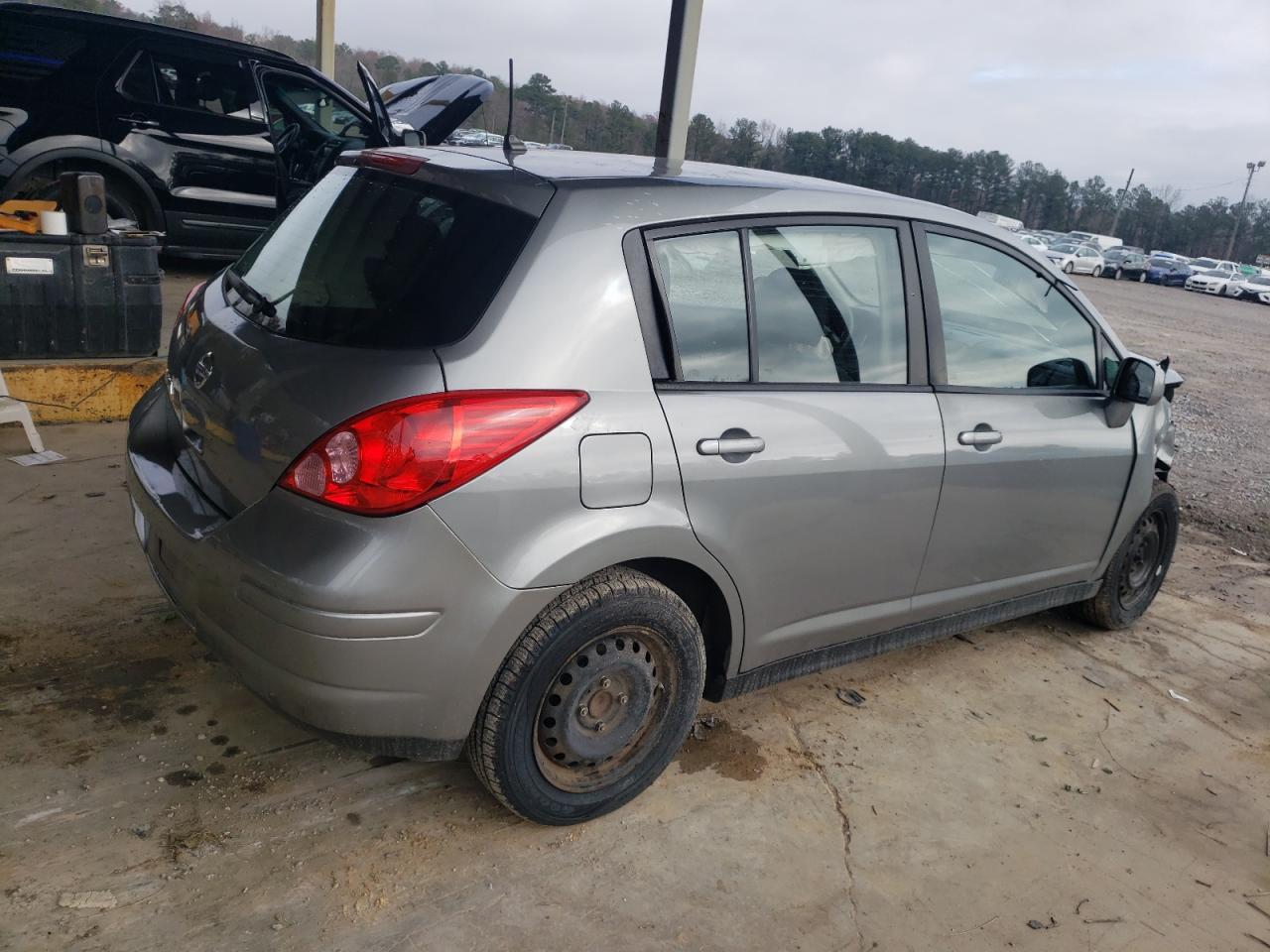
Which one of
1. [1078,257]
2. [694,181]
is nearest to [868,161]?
[1078,257]

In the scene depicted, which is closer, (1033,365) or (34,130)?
(1033,365)

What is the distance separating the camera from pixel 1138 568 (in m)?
4.20

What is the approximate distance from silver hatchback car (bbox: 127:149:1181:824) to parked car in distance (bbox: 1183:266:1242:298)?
1685 inches

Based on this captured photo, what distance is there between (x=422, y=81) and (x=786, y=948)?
9230 mm

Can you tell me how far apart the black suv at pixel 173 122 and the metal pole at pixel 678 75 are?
2224mm

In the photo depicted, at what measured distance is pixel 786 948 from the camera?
7.42ft

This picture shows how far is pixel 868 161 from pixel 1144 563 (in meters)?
42.4

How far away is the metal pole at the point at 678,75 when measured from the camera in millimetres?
6730

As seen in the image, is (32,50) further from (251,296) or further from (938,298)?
(938,298)

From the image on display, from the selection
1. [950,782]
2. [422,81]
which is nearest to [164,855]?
[950,782]

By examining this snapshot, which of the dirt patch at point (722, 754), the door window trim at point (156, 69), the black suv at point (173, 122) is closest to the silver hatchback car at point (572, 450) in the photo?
the dirt patch at point (722, 754)

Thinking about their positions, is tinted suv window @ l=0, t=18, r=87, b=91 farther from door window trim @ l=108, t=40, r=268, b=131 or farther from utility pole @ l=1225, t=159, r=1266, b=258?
utility pole @ l=1225, t=159, r=1266, b=258

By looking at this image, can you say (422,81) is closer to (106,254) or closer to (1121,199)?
(106,254)

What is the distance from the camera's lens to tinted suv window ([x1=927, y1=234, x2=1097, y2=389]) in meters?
3.16
